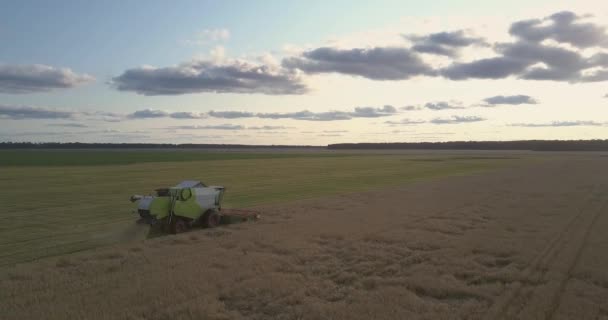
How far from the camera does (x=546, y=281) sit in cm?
909

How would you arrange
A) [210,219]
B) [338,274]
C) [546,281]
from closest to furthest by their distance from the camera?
[546,281] → [338,274] → [210,219]

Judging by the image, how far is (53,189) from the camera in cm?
2767

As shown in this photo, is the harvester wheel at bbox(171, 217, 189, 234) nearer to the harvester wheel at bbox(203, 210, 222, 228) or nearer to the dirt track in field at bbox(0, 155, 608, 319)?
the dirt track in field at bbox(0, 155, 608, 319)

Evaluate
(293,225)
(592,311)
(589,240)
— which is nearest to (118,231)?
(293,225)

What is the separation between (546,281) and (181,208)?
31.8 feet

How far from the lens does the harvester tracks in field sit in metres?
7.57

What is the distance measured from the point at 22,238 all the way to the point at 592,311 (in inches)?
549

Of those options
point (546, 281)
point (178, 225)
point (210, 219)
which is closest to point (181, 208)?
point (178, 225)

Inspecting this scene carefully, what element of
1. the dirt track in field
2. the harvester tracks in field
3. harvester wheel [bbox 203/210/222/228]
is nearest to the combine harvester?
harvester wheel [bbox 203/210/222/228]

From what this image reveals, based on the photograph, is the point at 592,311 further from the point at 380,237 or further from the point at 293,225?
the point at 293,225

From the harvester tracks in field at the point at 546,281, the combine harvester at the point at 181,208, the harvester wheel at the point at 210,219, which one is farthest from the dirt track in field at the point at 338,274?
the combine harvester at the point at 181,208

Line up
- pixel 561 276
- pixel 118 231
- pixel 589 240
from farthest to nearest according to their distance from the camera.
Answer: pixel 118 231
pixel 589 240
pixel 561 276

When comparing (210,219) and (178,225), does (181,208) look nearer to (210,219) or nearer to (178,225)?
(178,225)

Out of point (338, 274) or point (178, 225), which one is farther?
point (178, 225)
